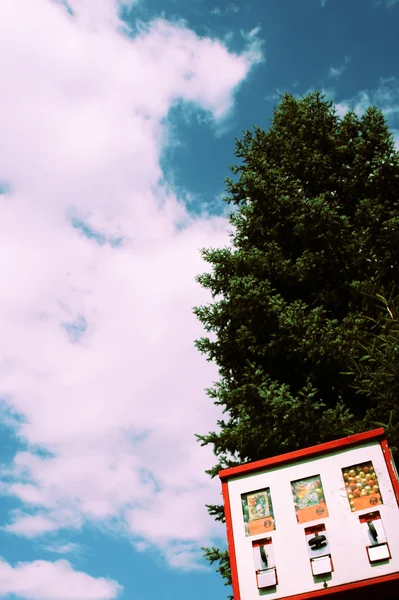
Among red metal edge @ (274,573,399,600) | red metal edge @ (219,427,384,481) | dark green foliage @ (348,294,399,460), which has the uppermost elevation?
dark green foliage @ (348,294,399,460)

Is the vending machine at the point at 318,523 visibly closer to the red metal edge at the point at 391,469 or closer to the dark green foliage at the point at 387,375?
the red metal edge at the point at 391,469

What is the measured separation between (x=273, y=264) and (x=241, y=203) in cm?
331

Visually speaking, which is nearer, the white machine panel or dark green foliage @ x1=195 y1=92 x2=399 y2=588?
the white machine panel

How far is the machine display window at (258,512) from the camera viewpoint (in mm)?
4812

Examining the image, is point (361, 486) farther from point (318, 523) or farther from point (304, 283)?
point (304, 283)

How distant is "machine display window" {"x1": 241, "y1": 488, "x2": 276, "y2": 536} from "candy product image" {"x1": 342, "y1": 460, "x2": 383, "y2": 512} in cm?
77

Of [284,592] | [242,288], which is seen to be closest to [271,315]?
[242,288]

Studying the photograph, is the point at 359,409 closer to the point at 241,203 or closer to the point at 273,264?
the point at 273,264

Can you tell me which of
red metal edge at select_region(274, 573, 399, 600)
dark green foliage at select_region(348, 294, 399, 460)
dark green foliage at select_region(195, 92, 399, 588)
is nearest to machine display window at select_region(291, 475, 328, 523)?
red metal edge at select_region(274, 573, 399, 600)

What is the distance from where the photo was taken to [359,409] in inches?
368

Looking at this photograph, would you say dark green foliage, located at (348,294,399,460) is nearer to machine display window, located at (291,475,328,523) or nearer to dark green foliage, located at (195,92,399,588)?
dark green foliage, located at (195,92,399,588)

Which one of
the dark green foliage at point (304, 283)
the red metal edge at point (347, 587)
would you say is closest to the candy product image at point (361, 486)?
the red metal edge at point (347, 587)

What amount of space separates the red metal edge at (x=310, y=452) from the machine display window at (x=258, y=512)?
234 millimetres

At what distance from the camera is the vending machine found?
4254 mm
